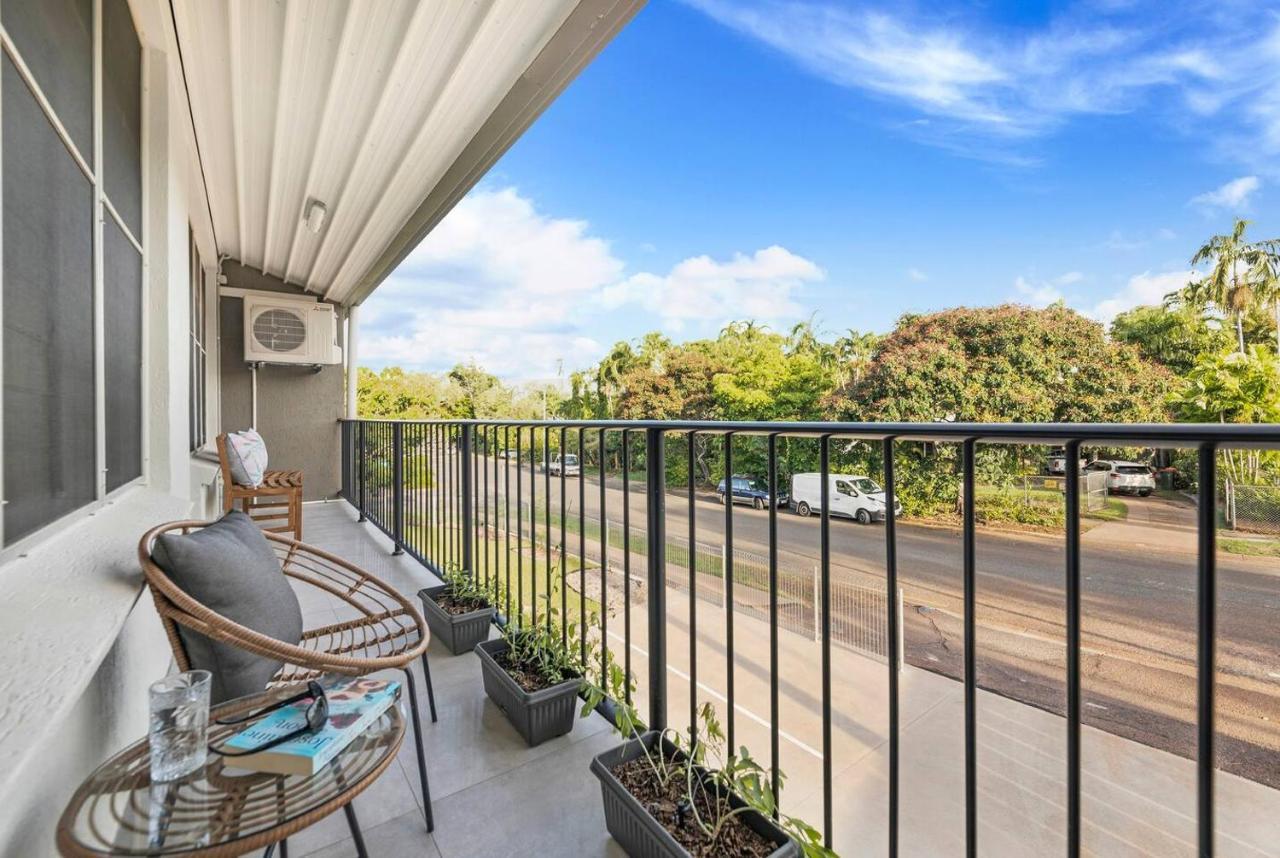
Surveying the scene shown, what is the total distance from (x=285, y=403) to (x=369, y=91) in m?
4.81

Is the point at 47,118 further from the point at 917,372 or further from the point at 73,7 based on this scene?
the point at 917,372

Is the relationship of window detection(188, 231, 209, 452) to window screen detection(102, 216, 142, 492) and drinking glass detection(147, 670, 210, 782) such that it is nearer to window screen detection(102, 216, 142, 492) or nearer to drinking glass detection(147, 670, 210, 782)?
window screen detection(102, 216, 142, 492)

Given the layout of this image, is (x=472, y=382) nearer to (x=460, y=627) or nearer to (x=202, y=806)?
(x=460, y=627)

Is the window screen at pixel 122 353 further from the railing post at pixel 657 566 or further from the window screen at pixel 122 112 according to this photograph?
the railing post at pixel 657 566

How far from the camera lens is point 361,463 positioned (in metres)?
5.38

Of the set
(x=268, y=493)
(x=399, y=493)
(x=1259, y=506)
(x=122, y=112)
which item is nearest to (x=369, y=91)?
(x=122, y=112)

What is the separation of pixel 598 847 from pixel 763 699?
574cm

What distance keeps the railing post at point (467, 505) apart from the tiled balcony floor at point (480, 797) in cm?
79

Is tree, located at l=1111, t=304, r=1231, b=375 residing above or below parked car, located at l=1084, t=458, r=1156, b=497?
above

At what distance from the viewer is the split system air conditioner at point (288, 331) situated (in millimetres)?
5941

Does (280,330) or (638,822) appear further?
(280,330)

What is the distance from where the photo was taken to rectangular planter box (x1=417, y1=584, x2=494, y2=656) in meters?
2.33

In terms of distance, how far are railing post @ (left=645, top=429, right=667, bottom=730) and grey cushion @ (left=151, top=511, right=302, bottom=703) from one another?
3.01 ft

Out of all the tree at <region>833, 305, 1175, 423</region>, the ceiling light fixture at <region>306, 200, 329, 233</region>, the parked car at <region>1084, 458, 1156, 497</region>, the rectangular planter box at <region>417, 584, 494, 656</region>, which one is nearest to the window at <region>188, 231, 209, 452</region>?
the ceiling light fixture at <region>306, 200, 329, 233</region>
